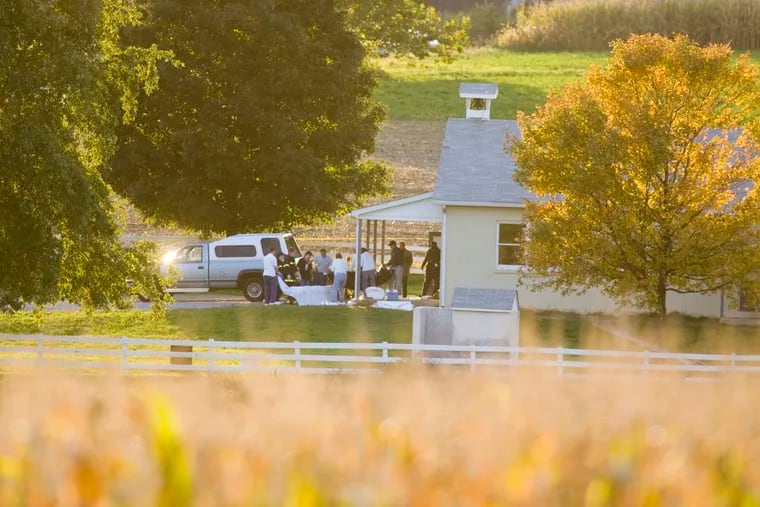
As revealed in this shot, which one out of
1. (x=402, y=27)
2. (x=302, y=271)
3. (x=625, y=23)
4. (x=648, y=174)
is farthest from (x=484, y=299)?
(x=625, y=23)

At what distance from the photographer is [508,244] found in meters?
32.0

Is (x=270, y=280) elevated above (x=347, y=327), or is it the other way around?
(x=270, y=280)

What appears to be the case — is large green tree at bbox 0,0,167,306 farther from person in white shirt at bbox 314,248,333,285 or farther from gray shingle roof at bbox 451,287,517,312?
person in white shirt at bbox 314,248,333,285

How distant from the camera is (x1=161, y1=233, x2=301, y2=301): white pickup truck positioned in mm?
35062

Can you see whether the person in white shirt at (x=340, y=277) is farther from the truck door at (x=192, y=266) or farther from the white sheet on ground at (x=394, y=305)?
the truck door at (x=192, y=266)

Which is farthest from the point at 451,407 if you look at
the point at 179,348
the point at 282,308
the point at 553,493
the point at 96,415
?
the point at 282,308

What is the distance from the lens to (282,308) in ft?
104

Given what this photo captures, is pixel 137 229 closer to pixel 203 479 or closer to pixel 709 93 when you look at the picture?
pixel 709 93

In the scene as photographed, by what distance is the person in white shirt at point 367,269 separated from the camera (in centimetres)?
3300

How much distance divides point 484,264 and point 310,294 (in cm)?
443

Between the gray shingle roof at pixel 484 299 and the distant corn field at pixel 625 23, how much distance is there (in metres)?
58.8

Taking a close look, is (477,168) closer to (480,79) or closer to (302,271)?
(302,271)

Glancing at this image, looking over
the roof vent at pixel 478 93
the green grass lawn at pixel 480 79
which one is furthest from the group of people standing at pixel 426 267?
the green grass lawn at pixel 480 79

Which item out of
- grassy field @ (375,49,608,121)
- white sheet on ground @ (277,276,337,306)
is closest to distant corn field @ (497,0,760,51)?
grassy field @ (375,49,608,121)
